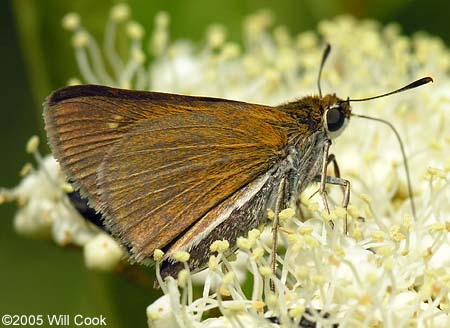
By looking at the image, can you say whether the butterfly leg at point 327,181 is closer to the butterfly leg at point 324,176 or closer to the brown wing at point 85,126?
the butterfly leg at point 324,176

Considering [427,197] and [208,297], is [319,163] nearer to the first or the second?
[427,197]

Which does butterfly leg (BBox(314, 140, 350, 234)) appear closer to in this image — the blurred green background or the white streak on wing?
the white streak on wing

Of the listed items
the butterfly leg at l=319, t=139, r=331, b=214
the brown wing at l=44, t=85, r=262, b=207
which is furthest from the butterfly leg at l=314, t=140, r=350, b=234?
the brown wing at l=44, t=85, r=262, b=207

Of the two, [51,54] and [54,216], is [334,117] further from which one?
[51,54]

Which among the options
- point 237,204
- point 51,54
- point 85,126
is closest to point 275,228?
point 237,204

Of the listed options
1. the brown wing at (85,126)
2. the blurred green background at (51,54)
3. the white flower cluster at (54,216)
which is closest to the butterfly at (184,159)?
the brown wing at (85,126)

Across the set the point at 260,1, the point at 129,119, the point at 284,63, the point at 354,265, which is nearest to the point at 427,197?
the point at 354,265
